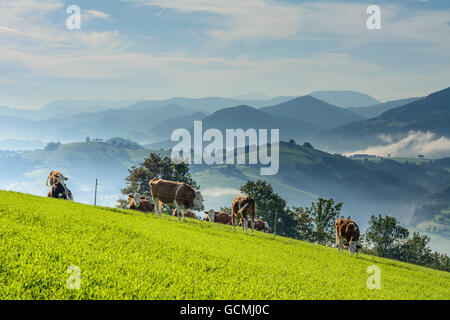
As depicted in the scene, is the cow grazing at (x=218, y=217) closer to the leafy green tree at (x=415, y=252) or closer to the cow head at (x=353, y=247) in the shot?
the cow head at (x=353, y=247)

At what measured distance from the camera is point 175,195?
31.3 metres

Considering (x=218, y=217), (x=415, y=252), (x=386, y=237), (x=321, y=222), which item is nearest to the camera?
(x=218, y=217)

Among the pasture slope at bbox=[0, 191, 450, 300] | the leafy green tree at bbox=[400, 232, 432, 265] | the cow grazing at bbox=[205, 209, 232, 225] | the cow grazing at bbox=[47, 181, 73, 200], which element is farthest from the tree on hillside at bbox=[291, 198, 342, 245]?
the pasture slope at bbox=[0, 191, 450, 300]

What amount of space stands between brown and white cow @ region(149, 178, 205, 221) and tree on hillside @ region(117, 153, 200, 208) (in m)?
49.1

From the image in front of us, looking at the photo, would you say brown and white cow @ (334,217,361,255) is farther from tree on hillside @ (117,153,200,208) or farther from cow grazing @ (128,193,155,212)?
tree on hillside @ (117,153,200,208)

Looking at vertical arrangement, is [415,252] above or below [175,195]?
below

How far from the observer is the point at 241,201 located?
34781 millimetres

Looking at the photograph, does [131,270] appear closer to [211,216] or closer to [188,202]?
[188,202]

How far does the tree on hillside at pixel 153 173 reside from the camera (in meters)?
81.6

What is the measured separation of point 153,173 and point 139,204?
4174cm

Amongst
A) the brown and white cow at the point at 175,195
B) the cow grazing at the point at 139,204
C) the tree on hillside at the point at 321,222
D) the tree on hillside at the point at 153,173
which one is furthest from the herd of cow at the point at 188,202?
the tree on hillside at the point at 321,222

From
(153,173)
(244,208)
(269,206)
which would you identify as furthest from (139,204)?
(269,206)

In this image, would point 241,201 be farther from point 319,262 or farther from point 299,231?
point 299,231
